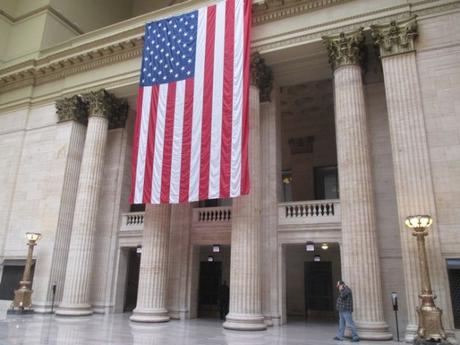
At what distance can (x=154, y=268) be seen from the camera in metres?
14.1

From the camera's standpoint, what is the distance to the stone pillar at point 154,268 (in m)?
13.6

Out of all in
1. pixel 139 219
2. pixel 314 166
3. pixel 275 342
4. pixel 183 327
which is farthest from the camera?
pixel 314 166

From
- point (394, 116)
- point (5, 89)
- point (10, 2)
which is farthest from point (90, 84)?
point (394, 116)

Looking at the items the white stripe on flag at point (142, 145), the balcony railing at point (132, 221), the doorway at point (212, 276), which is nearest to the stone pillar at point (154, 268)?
the white stripe on flag at point (142, 145)

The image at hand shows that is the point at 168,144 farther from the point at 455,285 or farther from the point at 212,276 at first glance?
the point at 455,285

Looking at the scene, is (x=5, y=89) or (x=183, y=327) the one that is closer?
(x=183, y=327)

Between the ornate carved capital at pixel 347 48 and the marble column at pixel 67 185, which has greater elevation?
the ornate carved capital at pixel 347 48

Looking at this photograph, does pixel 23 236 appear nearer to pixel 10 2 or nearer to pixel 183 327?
pixel 183 327

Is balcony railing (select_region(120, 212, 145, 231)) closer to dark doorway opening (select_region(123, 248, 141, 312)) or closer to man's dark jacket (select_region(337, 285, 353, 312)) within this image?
dark doorway opening (select_region(123, 248, 141, 312))

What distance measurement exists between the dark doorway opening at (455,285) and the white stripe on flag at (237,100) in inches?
234

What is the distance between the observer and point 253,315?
466 inches

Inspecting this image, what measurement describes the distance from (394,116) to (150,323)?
10.0 metres

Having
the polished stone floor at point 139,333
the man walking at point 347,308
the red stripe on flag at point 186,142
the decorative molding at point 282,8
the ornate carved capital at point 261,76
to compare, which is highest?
the decorative molding at point 282,8

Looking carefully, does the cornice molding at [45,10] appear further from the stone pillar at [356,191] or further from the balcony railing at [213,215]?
the stone pillar at [356,191]
